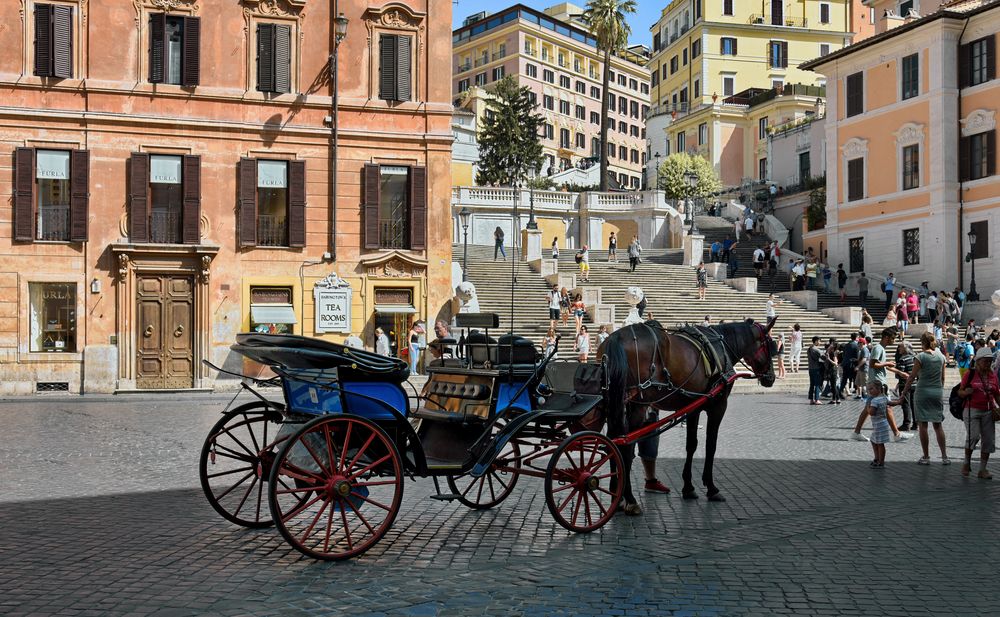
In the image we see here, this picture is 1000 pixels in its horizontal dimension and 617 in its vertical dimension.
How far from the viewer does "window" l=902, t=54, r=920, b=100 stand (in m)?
39.5

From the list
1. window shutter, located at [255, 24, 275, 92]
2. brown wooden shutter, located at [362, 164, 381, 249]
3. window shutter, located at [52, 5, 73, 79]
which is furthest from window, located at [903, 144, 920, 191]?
window shutter, located at [52, 5, 73, 79]

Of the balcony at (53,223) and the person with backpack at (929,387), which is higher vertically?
the balcony at (53,223)

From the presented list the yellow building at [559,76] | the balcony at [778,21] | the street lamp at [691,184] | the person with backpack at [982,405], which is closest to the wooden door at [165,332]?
the person with backpack at [982,405]

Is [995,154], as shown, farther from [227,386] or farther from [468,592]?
[468,592]

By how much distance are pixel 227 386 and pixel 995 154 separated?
93.6 feet

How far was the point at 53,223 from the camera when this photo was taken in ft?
86.1

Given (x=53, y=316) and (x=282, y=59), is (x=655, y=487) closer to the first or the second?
(x=53, y=316)

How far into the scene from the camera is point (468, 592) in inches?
261

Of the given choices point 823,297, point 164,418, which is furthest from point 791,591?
point 823,297

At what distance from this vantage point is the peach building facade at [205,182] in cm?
2603

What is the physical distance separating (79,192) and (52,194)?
80 centimetres

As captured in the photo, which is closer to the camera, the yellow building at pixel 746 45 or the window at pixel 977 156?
the window at pixel 977 156

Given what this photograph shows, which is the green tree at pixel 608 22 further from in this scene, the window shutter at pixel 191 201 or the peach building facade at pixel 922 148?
the window shutter at pixel 191 201

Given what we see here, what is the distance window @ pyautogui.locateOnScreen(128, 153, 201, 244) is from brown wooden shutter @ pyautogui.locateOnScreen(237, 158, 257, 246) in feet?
3.63
